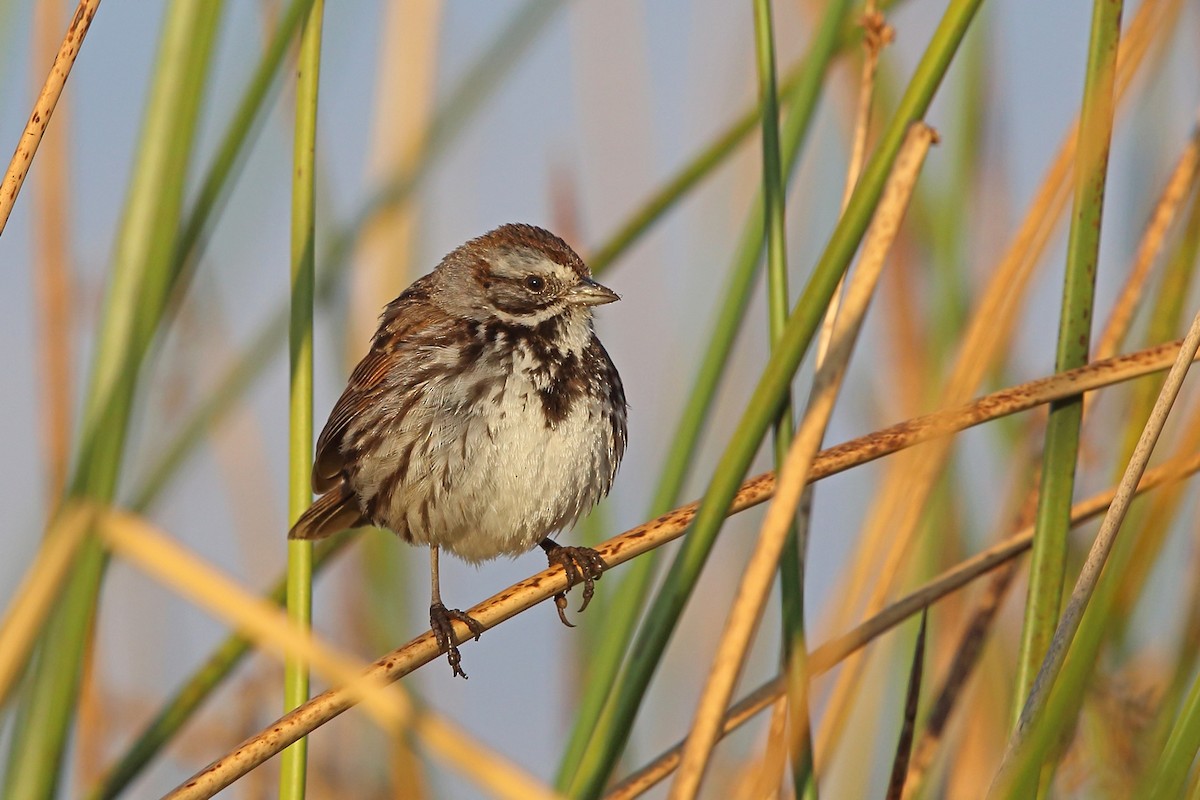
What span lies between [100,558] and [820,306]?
3.28ft

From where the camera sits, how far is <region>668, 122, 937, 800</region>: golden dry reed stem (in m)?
1.54

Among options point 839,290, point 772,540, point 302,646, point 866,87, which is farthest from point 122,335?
point 866,87

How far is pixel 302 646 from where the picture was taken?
1.58 m

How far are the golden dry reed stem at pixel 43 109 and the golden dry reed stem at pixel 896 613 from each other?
4.19 feet

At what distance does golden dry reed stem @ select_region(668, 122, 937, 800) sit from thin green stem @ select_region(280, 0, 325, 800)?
0.61m

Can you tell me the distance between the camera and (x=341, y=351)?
331 centimetres

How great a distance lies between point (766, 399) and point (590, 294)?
1.50m

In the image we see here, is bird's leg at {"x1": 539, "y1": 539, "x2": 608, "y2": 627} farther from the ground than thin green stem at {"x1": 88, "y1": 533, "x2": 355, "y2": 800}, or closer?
farther from the ground

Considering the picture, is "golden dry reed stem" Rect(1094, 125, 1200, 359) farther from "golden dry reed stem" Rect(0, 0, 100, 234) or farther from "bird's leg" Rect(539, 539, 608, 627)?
"golden dry reed stem" Rect(0, 0, 100, 234)

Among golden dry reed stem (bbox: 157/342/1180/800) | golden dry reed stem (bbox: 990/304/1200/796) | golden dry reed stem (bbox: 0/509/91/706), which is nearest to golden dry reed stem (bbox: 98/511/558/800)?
golden dry reed stem (bbox: 0/509/91/706)

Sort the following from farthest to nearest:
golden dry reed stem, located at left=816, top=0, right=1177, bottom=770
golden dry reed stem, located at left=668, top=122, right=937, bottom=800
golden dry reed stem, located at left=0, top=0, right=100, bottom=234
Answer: golden dry reed stem, located at left=816, top=0, right=1177, bottom=770, golden dry reed stem, located at left=0, top=0, right=100, bottom=234, golden dry reed stem, located at left=668, top=122, right=937, bottom=800

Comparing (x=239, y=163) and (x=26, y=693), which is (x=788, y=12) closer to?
(x=239, y=163)

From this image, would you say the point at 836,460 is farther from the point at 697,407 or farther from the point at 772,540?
the point at 772,540

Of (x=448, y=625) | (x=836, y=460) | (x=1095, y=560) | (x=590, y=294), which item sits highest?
(x=590, y=294)
